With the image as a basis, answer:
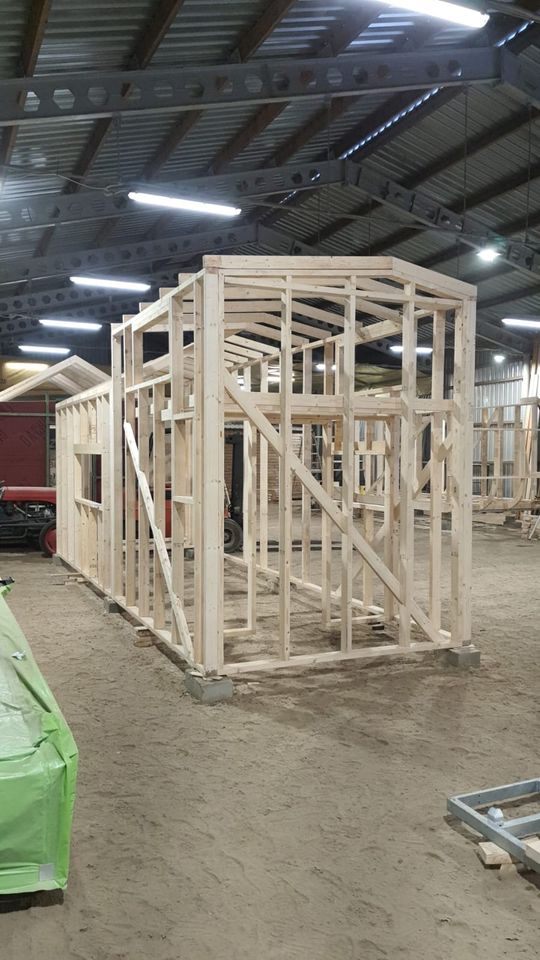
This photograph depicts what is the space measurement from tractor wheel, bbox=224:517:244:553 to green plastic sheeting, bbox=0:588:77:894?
10934 mm

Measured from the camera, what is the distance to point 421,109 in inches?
458

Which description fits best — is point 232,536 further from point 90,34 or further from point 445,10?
point 445,10

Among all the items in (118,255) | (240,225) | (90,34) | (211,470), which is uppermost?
(240,225)

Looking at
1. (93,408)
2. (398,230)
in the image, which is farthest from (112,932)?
(398,230)

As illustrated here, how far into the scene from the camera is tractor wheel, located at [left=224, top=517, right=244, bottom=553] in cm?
1421

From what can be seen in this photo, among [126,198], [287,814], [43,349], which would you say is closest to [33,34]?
[126,198]

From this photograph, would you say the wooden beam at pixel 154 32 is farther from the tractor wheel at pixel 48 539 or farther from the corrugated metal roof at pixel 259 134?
the tractor wheel at pixel 48 539

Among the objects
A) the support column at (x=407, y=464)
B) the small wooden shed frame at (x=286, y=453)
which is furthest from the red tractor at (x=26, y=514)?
the support column at (x=407, y=464)

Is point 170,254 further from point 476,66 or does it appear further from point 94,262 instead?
point 476,66

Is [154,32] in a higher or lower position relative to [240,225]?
lower

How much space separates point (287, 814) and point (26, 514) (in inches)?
434

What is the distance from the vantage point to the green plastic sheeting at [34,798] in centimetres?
296

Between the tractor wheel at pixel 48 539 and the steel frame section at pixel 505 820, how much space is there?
10.7 m

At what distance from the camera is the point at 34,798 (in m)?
2.98
